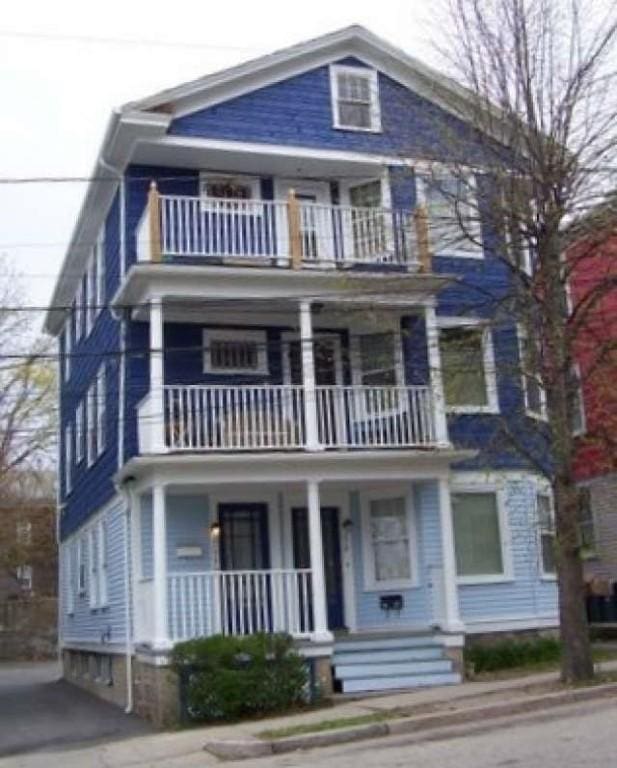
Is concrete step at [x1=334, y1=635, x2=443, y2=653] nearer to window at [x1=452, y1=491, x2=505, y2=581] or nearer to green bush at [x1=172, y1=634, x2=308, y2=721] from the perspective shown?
green bush at [x1=172, y1=634, x2=308, y2=721]

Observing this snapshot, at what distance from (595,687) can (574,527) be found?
6.55 ft

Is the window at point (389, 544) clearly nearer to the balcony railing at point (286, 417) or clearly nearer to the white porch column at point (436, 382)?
the balcony railing at point (286, 417)

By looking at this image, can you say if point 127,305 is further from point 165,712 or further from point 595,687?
point 595,687

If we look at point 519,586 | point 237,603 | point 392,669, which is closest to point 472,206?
point 237,603

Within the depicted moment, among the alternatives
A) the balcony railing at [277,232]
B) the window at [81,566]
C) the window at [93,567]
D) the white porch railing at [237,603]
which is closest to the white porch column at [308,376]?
the balcony railing at [277,232]

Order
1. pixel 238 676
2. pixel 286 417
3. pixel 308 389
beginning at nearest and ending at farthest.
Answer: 1. pixel 238 676
2. pixel 308 389
3. pixel 286 417

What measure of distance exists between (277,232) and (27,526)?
2898cm

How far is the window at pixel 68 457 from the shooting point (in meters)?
26.3

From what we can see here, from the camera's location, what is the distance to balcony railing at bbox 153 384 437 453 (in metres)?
16.6

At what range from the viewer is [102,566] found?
20.8 metres

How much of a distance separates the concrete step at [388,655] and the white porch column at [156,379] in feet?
13.4

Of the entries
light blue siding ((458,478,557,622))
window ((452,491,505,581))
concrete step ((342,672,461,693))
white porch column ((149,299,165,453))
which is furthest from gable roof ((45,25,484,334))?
concrete step ((342,672,461,693))

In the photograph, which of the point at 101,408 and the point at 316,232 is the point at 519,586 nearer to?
the point at 316,232

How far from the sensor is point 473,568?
61.0ft
